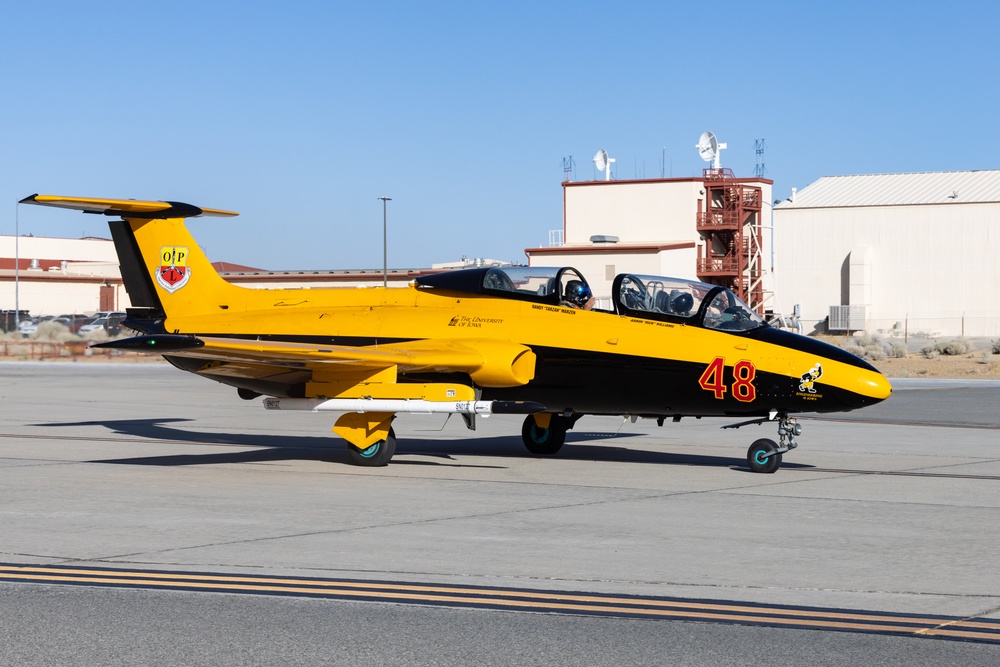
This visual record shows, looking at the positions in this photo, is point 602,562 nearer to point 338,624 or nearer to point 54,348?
point 338,624

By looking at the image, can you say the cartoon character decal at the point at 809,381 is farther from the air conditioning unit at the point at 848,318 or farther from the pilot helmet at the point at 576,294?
the air conditioning unit at the point at 848,318

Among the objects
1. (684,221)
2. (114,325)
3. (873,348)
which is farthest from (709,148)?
(114,325)

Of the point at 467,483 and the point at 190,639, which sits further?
the point at 467,483

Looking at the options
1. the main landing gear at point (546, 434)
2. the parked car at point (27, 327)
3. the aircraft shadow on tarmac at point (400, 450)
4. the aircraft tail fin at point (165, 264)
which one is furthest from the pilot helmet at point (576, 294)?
the parked car at point (27, 327)

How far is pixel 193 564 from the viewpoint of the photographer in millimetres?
9016

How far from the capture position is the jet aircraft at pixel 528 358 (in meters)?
15.0

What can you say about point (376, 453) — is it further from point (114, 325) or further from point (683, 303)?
point (114, 325)

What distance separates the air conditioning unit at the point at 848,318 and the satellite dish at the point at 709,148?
39.6ft

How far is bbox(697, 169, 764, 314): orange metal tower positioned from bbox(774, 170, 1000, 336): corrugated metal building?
14.1 ft

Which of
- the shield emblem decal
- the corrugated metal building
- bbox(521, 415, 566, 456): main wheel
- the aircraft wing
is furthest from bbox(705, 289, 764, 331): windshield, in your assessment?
the corrugated metal building

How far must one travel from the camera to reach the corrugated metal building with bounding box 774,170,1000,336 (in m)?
71.9

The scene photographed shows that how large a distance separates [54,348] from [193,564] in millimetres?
56962

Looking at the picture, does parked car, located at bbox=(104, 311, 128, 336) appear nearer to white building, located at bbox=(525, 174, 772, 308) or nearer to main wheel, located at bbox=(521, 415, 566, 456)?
white building, located at bbox=(525, 174, 772, 308)

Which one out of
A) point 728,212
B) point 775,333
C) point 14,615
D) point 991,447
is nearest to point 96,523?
point 14,615
